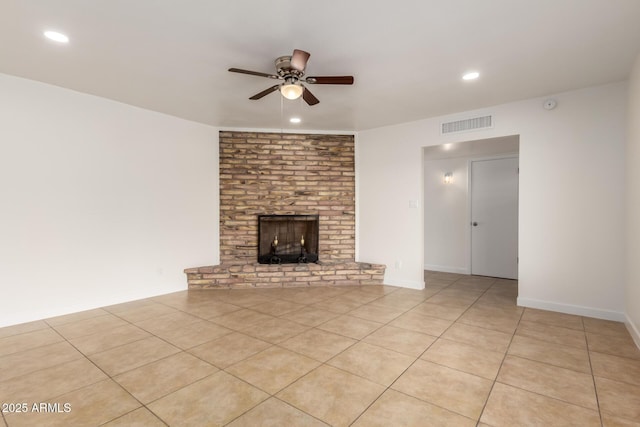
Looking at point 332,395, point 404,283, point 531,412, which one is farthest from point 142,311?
point 531,412

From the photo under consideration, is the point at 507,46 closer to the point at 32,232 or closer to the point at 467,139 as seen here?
the point at 467,139

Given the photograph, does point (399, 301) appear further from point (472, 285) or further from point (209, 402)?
point (209, 402)

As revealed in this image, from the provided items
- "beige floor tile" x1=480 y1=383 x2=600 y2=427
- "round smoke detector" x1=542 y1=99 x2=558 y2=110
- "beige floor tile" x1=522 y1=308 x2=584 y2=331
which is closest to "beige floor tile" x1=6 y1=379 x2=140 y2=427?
"beige floor tile" x1=480 y1=383 x2=600 y2=427

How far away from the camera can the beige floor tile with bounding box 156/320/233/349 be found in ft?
9.02

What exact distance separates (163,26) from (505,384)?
349 centimetres

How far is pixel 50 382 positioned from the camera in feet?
6.94

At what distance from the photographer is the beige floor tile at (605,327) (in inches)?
116

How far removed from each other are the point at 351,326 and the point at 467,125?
10.1 feet

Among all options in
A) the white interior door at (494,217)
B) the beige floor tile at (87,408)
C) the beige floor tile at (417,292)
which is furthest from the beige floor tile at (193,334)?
the white interior door at (494,217)

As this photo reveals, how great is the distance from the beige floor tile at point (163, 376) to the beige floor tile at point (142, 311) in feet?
3.94

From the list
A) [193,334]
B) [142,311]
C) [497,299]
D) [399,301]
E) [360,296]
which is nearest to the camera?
[193,334]

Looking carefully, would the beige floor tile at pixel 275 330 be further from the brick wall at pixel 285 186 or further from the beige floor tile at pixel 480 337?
the brick wall at pixel 285 186

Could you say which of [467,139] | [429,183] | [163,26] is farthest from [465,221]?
[163,26]

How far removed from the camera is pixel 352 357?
2451 millimetres
